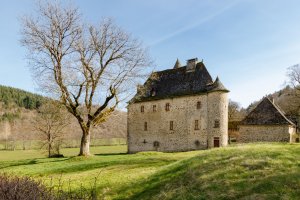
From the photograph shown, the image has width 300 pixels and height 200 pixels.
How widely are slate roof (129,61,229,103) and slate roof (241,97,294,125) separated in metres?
5.86

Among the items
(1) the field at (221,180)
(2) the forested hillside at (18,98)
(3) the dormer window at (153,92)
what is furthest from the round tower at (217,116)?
(2) the forested hillside at (18,98)

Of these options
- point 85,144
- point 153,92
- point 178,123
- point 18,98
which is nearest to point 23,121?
point 18,98

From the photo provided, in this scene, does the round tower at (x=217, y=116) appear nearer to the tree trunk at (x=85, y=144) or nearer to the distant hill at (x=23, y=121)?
the tree trunk at (x=85, y=144)

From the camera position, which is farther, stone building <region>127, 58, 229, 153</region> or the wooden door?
stone building <region>127, 58, 229, 153</region>

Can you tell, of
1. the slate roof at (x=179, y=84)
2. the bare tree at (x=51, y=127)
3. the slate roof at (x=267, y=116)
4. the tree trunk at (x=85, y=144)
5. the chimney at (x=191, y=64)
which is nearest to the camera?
the tree trunk at (x=85, y=144)

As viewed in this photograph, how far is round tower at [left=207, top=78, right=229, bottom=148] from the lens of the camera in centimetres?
3869

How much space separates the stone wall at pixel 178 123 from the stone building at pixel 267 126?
387 cm

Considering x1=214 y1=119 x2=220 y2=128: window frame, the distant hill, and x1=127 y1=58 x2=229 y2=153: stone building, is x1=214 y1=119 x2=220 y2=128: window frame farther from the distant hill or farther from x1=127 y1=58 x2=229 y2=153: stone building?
the distant hill

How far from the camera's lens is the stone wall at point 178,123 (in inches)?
1537

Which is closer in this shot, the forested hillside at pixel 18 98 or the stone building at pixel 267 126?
the stone building at pixel 267 126

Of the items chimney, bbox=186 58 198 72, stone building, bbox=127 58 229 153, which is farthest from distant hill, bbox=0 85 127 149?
chimney, bbox=186 58 198 72

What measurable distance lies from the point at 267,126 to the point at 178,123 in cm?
1056

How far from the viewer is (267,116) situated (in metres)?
40.4

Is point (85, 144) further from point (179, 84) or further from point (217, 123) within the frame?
point (179, 84)
